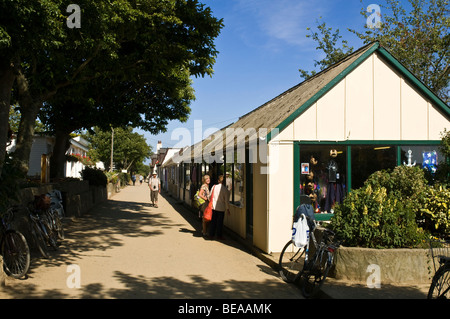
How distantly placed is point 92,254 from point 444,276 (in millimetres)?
6992

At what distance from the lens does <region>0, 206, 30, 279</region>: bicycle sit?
22.2ft

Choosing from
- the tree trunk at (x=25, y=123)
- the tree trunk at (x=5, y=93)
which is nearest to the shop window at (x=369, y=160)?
the tree trunk at (x=5, y=93)

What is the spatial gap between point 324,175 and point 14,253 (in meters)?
6.52

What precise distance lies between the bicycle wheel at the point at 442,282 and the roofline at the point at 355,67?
4.75 meters

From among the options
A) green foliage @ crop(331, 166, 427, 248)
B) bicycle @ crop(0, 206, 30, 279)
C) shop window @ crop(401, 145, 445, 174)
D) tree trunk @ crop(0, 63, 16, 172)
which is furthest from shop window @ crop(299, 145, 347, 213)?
tree trunk @ crop(0, 63, 16, 172)

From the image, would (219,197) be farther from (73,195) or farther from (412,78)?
(73,195)

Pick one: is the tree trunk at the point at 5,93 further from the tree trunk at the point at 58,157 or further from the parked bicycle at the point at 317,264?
the tree trunk at the point at 58,157

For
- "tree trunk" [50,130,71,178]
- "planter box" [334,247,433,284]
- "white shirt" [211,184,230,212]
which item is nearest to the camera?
"planter box" [334,247,433,284]

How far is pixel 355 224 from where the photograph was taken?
6848 millimetres

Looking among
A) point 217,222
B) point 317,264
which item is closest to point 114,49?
point 217,222

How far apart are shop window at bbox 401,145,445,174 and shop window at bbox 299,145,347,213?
4.81 feet

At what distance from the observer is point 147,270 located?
7.77 metres

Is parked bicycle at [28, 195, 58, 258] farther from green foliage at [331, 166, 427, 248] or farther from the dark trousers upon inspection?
green foliage at [331, 166, 427, 248]

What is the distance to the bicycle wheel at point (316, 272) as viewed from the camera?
238 inches
